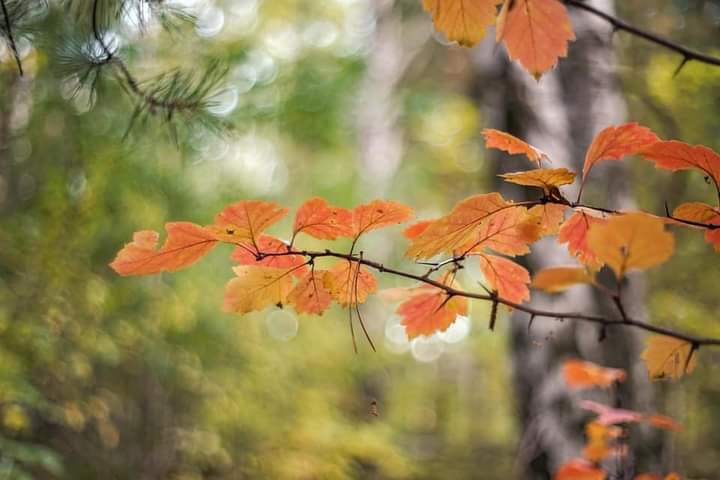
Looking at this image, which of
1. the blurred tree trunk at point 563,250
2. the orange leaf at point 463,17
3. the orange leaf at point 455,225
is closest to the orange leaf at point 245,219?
the orange leaf at point 455,225

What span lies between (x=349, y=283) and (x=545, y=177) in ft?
0.75

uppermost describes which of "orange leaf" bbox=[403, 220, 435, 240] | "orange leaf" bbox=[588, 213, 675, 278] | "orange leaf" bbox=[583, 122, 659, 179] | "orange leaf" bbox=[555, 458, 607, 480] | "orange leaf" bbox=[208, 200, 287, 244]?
"orange leaf" bbox=[583, 122, 659, 179]

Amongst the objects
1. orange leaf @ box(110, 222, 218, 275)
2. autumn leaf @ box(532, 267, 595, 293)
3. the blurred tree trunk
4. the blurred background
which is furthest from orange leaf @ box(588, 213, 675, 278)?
the blurred tree trunk

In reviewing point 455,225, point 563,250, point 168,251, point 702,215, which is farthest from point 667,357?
point 563,250

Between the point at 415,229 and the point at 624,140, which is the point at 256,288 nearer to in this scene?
the point at 415,229

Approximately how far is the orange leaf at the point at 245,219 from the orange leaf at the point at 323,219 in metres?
0.03

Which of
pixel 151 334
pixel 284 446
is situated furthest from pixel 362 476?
pixel 151 334

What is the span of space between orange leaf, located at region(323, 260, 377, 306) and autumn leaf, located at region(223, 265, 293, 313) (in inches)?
1.9

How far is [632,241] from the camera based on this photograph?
39 cm

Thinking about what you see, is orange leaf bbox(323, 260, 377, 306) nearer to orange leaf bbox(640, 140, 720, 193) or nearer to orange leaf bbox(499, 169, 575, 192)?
orange leaf bbox(499, 169, 575, 192)

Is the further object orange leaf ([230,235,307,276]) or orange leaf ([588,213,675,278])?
orange leaf ([230,235,307,276])

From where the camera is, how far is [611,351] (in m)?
1.51

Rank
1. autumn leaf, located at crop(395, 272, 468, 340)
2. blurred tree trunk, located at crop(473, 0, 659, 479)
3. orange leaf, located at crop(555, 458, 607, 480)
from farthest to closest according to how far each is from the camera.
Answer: blurred tree trunk, located at crop(473, 0, 659, 479)
orange leaf, located at crop(555, 458, 607, 480)
autumn leaf, located at crop(395, 272, 468, 340)

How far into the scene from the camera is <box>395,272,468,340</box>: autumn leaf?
59 centimetres
